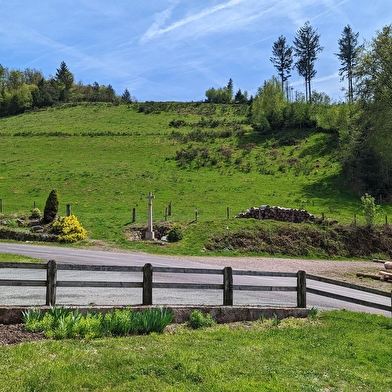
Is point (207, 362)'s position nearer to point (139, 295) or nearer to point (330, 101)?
point (139, 295)

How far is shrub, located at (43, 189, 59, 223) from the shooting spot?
28.0 m

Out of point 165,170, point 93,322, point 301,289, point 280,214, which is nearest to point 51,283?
point 93,322

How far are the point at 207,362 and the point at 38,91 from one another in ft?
374

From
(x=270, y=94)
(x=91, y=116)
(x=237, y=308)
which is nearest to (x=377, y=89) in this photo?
(x=237, y=308)

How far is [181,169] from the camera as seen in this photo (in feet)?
164

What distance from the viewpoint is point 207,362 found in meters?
6.00

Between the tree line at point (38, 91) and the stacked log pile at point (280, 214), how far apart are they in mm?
84859

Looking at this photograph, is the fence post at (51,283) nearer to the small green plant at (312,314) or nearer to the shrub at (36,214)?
the small green plant at (312,314)

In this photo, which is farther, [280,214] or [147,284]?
[280,214]

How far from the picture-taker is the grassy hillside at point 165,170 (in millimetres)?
36031

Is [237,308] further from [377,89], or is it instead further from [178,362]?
[377,89]

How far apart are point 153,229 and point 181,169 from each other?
23221 millimetres

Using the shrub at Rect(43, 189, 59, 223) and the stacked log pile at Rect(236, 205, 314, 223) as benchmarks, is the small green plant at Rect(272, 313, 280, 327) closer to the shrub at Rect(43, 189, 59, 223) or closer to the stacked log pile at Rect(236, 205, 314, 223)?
the stacked log pile at Rect(236, 205, 314, 223)

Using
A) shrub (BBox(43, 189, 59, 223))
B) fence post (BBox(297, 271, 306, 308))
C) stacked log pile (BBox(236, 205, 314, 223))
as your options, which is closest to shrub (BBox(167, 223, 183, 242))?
stacked log pile (BBox(236, 205, 314, 223))
